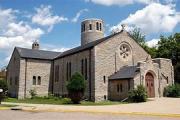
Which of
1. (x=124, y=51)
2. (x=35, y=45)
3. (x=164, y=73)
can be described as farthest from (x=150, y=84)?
(x=35, y=45)

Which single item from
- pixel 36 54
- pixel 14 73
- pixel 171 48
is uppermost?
pixel 171 48

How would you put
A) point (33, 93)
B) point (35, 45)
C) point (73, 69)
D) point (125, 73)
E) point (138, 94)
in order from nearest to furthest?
point (138, 94) < point (125, 73) < point (73, 69) < point (33, 93) < point (35, 45)

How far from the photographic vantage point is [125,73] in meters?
36.7

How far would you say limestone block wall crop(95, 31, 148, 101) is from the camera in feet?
123

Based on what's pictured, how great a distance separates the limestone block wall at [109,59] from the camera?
3739cm

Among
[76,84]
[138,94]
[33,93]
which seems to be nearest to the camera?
[76,84]

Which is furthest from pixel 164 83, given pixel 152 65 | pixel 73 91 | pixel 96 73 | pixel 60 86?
pixel 60 86

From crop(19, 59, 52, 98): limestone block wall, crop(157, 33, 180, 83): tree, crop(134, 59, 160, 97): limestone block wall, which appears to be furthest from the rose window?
crop(19, 59, 52, 98): limestone block wall

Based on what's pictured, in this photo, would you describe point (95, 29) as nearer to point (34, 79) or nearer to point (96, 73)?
point (34, 79)

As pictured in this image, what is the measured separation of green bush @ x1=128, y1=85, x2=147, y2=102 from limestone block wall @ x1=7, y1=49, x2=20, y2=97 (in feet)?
76.5

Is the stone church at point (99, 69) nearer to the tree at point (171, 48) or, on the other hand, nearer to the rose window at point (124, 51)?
the rose window at point (124, 51)

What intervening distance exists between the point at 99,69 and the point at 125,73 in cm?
371

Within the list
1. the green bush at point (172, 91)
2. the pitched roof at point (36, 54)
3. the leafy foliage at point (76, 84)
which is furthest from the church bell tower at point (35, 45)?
the green bush at point (172, 91)

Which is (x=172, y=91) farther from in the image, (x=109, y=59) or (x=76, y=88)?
(x=76, y=88)
